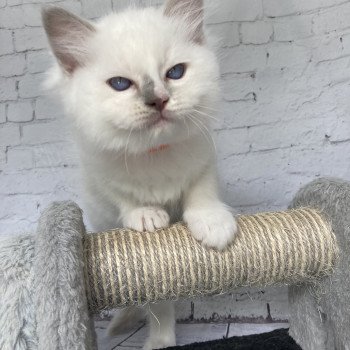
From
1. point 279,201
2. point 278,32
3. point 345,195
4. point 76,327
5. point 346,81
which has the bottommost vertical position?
point 279,201

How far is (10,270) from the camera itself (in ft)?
2.64

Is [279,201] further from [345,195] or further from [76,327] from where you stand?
[76,327]

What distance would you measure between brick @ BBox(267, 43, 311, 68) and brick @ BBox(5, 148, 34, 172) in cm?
102

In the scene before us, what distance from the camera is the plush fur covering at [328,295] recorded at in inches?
35.8

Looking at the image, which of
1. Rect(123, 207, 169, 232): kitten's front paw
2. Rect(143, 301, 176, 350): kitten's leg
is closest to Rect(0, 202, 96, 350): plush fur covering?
Rect(123, 207, 169, 232): kitten's front paw

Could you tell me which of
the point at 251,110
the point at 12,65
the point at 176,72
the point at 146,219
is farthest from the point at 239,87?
the point at 12,65

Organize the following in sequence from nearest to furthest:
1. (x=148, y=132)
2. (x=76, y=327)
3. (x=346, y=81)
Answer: (x=76, y=327), (x=148, y=132), (x=346, y=81)

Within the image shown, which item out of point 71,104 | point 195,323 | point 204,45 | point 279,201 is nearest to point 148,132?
point 71,104

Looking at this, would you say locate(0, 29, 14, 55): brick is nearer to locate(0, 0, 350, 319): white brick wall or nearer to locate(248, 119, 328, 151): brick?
locate(0, 0, 350, 319): white brick wall

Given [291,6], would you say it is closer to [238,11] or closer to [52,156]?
[238,11]

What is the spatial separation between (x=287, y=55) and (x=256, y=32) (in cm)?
14

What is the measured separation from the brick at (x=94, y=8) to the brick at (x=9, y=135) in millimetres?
538

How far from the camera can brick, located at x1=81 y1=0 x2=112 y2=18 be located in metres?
1.59

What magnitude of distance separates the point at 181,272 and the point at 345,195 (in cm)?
40
